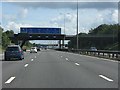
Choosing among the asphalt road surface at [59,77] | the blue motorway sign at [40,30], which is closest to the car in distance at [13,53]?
the asphalt road surface at [59,77]

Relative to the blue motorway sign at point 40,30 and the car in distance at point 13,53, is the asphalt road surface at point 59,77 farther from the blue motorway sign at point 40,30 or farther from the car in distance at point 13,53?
the blue motorway sign at point 40,30

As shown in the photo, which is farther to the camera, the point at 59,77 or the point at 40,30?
the point at 40,30

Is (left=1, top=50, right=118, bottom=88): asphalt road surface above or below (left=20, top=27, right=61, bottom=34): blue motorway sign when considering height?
below

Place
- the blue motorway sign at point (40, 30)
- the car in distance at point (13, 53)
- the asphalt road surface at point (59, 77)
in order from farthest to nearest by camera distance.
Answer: the blue motorway sign at point (40, 30)
the car in distance at point (13, 53)
the asphalt road surface at point (59, 77)

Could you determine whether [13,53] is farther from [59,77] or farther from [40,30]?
[40,30]

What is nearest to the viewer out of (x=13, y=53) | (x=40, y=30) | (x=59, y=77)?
(x=59, y=77)

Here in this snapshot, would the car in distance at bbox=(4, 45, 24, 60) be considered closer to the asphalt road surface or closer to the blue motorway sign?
the asphalt road surface

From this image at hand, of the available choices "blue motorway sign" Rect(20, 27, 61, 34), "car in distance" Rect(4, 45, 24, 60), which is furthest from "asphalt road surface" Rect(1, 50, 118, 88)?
"blue motorway sign" Rect(20, 27, 61, 34)

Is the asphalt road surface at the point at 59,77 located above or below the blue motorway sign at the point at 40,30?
below

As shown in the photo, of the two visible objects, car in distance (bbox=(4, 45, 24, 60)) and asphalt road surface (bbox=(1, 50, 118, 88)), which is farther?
car in distance (bbox=(4, 45, 24, 60))

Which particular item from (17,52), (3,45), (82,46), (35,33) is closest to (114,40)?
(82,46)

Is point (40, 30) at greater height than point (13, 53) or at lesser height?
greater

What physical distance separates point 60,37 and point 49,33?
799 centimetres

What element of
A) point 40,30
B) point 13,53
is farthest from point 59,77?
point 40,30
